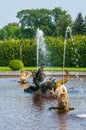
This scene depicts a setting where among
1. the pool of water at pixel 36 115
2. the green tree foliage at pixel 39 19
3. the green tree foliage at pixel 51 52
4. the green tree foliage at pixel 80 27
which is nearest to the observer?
the pool of water at pixel 36 115

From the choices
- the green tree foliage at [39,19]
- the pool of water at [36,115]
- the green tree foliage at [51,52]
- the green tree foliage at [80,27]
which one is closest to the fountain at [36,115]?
the pool of water at [36,115]

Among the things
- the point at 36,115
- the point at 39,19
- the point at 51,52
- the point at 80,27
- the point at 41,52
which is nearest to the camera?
the point at 36,115

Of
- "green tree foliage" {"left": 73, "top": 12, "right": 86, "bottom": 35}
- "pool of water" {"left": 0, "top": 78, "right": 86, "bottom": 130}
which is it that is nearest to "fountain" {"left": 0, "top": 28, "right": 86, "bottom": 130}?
"pool of water" {"left": 0, "top": 78, "right": 86, "bottom": 130}

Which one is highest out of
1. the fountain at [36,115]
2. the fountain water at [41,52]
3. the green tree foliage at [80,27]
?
the green tree foliage at [80,27]

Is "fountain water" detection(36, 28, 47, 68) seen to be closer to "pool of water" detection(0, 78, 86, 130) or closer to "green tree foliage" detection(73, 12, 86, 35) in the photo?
"green tree foliage" detection(73, 12, 86, 35)

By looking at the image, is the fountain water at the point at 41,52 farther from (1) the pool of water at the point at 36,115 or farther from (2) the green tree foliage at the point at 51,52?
(1) the pool of water at the point at 36,115

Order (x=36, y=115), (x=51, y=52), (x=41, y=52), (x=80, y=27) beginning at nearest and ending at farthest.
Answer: (x=36, y=115)
(x=51, y=52)
(x=41, y=52)
(x=80, y=27)

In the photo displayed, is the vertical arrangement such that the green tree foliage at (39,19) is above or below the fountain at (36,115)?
above

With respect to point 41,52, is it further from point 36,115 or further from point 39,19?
point 39,19

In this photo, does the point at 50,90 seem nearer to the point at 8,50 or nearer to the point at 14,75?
the point at 14,75

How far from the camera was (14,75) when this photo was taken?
1587 inches

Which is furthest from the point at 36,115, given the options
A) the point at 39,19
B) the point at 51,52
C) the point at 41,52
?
the point at 39,19

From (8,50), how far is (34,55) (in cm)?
316

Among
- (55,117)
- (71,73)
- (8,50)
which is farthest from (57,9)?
(55,117)
